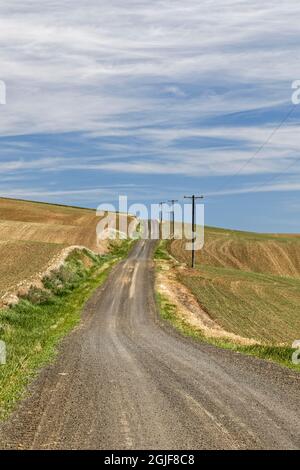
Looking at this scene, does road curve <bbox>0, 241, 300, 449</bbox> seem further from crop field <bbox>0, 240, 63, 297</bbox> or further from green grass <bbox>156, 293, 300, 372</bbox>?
crop field <bbox>0, 240, 63, 297</bbox>

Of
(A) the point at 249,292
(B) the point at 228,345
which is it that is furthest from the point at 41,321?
(A) the point at 249,292

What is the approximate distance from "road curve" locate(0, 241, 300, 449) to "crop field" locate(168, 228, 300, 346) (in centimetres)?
1633

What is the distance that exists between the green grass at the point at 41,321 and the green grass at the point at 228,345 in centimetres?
621

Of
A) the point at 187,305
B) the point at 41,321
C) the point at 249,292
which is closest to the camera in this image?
the point at 41,321

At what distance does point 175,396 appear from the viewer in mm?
16141

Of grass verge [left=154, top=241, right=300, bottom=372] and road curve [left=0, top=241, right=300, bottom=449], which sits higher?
road curve [left=0, top=241, right=300, bottom=449]

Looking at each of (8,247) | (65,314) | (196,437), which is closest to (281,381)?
(196,437)

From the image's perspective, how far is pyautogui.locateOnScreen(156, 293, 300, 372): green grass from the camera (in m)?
23.3

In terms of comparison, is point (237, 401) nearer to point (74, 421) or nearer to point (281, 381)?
point (281, 381)

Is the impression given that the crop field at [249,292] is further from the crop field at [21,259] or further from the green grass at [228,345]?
the crop field at [21,259]

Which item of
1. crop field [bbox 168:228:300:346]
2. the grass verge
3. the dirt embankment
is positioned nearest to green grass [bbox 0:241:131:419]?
the grass verge

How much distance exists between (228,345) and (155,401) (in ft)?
42.7

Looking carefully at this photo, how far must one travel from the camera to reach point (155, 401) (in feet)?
51.0

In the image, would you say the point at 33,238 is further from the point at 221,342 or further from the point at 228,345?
the point at 228,345
